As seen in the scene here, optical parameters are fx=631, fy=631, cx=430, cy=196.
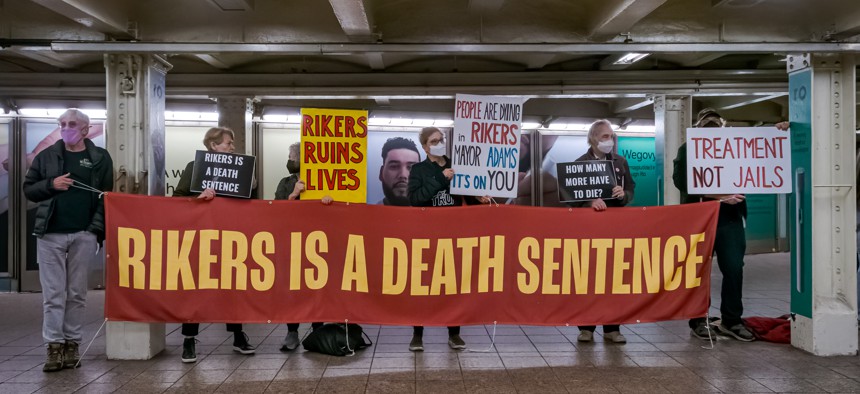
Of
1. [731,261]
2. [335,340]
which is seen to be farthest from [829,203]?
[335,340]

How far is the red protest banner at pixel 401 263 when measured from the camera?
18.2 ft

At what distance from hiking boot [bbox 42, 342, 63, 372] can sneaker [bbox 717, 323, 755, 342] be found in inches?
241

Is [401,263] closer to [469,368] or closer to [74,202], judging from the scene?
[469,368]

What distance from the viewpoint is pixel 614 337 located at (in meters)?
6.20

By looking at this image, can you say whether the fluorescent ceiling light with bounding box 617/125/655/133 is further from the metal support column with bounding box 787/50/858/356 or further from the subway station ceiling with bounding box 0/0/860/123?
the metal support column with bounding box 787/50/858/356

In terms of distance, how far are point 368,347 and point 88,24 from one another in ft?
12.6

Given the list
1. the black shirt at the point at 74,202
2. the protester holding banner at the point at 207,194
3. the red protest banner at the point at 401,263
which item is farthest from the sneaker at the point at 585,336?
the black shirt at the point at 74,202

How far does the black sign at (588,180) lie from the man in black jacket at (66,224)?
420cm

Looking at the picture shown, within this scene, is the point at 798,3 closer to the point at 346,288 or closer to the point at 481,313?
the point at 481,313

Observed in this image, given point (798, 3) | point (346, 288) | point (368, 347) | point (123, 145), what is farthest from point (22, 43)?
point (798, 3)

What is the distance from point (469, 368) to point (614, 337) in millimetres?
1744

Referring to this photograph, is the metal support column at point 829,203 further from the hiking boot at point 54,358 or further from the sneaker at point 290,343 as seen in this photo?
the hiking boot at point 54,358

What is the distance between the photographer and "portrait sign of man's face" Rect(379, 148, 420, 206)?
1222 cm

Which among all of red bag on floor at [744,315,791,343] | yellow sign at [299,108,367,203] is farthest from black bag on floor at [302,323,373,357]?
red bag on floor at [744,315,791,343]
